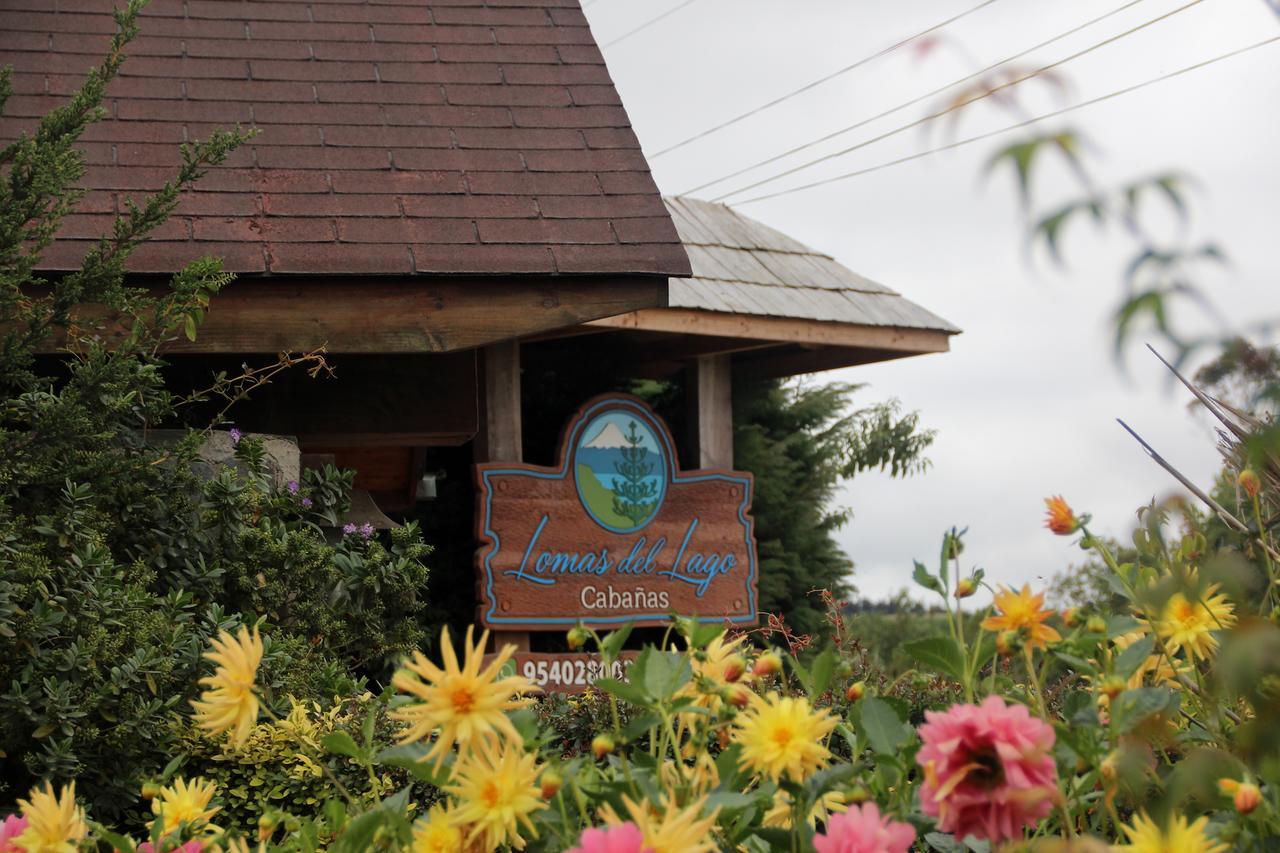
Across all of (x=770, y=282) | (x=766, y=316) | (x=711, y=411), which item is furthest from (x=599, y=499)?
(x=770, y=282)

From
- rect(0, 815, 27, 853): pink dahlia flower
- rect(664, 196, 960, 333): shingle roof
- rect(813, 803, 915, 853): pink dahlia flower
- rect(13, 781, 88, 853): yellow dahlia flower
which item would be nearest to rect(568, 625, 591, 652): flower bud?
rect(813, 803, 915, 853): pink dahlia flower

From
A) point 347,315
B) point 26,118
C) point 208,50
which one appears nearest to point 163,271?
point 347,315

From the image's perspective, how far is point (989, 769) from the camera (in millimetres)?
1352

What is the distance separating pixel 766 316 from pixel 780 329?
16 centimetres

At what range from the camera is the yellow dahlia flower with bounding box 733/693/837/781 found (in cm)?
160

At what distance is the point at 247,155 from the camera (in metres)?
6.32

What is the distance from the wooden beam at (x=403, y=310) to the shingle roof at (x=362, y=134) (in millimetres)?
107

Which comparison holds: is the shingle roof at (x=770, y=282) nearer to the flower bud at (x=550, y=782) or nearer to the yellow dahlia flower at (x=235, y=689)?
the yellow dahlia flower at (x=235, y=689)

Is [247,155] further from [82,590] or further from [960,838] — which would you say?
[960,838]

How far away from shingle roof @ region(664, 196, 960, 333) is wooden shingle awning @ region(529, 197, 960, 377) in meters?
0.01

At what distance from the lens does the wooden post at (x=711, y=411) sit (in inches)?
348

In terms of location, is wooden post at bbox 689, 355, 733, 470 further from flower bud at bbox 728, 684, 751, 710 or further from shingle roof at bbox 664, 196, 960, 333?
flower bud at bbox 728, 684, 751, 710

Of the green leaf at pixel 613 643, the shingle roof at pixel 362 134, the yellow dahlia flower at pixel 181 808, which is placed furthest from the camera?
the shingle roof at pixel 362 134

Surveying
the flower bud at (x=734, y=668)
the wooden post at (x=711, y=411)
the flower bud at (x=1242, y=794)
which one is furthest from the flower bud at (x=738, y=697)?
the wooden post at (x=711, y=411)
